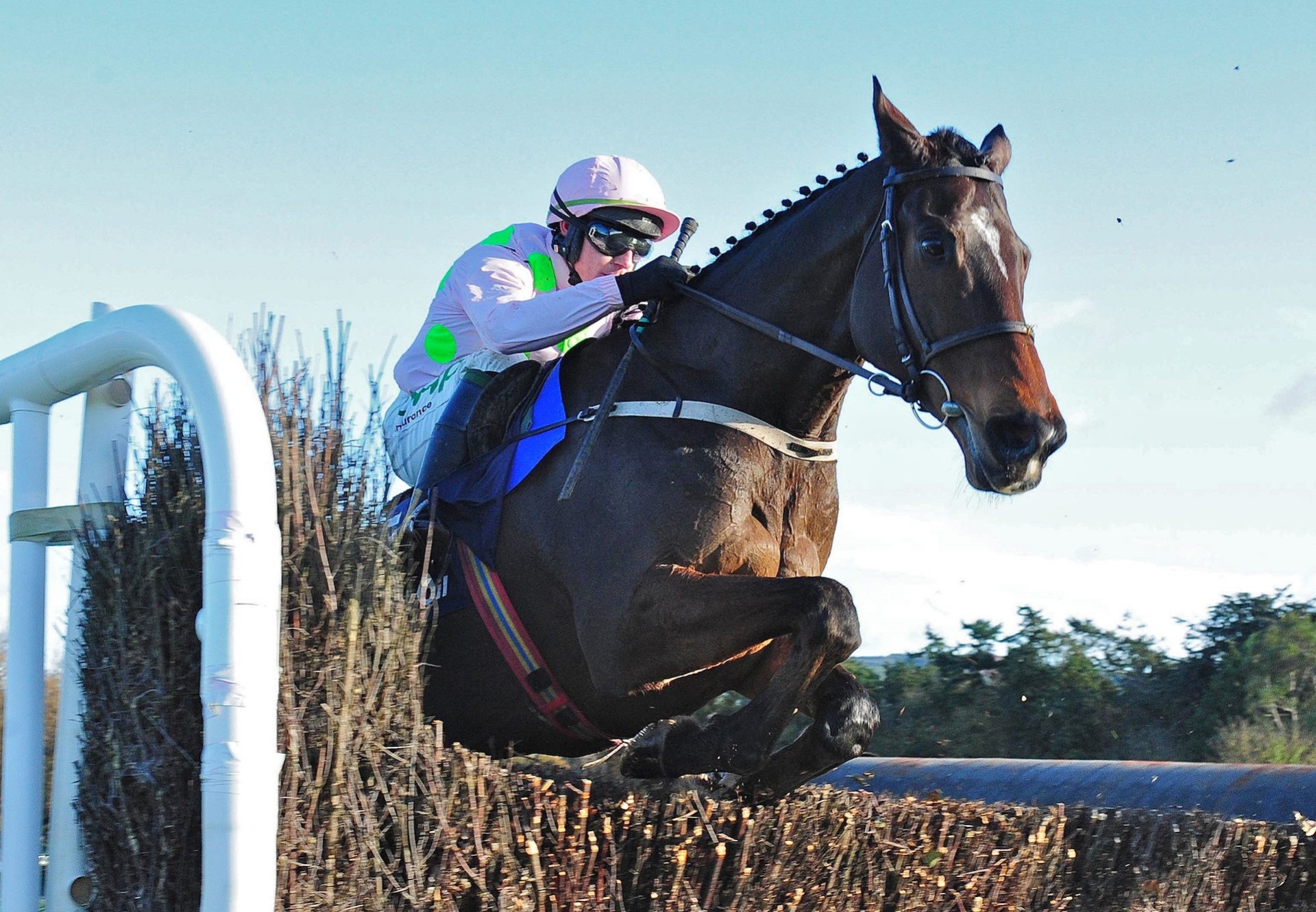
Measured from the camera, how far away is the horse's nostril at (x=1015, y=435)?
3.39m

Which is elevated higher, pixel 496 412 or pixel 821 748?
pixel 496 412

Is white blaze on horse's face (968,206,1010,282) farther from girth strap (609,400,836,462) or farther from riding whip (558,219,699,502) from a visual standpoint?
riding whip (558,219,699,502)

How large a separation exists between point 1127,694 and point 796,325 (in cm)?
418

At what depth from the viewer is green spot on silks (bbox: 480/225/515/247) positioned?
182 inches

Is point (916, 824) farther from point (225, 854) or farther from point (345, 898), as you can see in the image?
point (225, 854)

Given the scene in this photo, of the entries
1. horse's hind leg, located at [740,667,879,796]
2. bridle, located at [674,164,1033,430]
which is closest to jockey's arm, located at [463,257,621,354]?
bridle, located at [674,164,1033,430]

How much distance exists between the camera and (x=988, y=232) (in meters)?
3.71

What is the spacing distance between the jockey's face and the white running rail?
86.4 inches

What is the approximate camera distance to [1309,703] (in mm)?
7000

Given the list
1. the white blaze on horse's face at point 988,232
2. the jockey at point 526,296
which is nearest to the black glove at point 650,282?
the jockey at point 526,296

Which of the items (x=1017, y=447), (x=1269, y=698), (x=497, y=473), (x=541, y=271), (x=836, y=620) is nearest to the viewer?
(x=1017, y=447)

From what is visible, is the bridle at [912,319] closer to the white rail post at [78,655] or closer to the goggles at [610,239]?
the goggles at [610,239]

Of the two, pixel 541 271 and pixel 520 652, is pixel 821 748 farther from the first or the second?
pixel 541 271

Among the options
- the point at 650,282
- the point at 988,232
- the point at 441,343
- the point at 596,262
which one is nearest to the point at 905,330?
the point at 988,232
